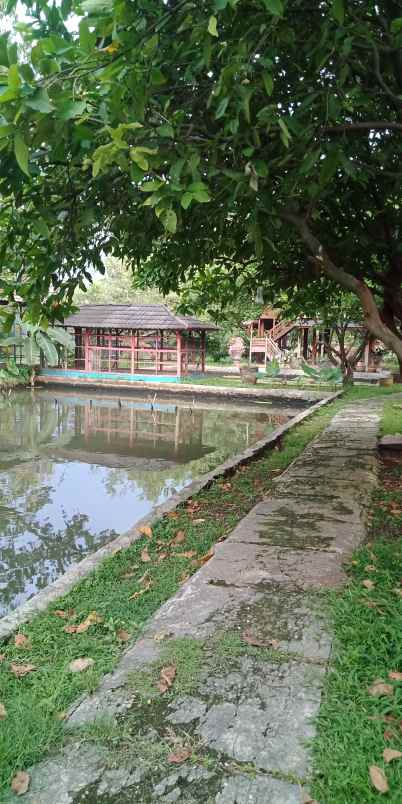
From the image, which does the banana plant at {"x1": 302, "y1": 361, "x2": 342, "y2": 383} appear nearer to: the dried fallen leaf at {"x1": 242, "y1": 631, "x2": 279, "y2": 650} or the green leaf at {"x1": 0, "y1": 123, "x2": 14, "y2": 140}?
the dried fallen leaf at {"x1": 242, "y1": 631, "x2": 279, "y2": 650}

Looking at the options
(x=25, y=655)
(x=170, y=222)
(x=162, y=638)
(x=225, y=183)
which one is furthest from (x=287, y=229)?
(x=25, y=655)

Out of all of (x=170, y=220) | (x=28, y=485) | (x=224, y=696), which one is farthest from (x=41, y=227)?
(x=28, y=485)

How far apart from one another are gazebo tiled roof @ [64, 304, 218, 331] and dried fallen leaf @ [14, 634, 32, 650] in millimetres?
21921

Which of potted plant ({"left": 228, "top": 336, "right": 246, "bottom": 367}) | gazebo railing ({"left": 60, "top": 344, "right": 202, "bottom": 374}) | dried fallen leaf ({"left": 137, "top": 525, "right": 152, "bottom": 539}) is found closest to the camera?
dried fallen leaf ({"left": 137, "top": 525, "right": 152, "bottom": 539})

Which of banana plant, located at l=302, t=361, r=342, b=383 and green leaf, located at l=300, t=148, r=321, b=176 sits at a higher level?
green leaf, located at l=300, t=148, r=321, b=176

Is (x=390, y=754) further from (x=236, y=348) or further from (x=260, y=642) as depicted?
(x=236, y=348)

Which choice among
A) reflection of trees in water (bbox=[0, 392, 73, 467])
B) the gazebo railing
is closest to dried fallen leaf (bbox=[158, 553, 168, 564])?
reflection of trees in water (bbox=[0, 392, 73, 467])

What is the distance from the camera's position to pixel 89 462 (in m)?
11.4

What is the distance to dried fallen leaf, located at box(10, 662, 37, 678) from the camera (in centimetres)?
280

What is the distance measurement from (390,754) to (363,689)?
0.38 metres

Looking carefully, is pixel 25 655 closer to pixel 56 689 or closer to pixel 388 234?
pixel 56 689

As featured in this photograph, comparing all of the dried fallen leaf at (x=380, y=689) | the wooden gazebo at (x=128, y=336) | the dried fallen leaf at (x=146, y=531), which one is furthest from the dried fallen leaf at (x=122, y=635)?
the wooden gazebo at (x=128, y=336)

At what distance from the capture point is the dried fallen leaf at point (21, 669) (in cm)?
280

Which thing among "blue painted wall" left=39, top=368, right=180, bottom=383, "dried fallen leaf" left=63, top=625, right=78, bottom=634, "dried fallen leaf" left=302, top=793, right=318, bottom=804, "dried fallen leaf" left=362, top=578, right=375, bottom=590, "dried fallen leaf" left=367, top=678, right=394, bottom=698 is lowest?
"dried fallen leaf" left=63, top=625, right=78, bottom=634
